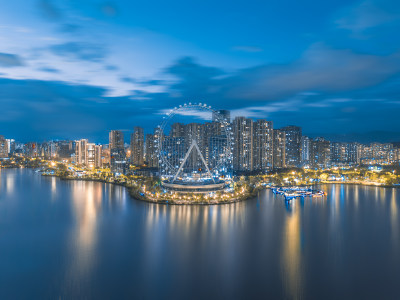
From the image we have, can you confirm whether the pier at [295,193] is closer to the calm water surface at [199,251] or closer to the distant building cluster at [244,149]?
the calm water surface at [199,251]

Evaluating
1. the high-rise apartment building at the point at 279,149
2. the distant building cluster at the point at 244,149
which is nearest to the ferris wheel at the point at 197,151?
the distant building cluster at the point at 244,149

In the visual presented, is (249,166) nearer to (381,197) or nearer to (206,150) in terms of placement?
(206,150)

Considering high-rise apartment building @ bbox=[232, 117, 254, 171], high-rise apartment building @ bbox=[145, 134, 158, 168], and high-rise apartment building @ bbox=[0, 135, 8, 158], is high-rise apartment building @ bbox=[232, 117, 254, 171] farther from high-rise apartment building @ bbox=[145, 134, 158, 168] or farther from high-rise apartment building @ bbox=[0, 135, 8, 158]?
high-rise apartment building @ bbox=[0, 135, 8, 158]

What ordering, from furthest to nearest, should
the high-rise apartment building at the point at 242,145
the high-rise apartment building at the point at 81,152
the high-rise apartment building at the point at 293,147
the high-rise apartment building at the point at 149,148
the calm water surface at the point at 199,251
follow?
the high-rise apartment building at the point at 81,152
the high-rise apartment building at the point at 149,148
the high-rise apartment building at the point at 293,147
the high-rise apartment building at the point at 242,145
the calm water surface at the point at 199,251

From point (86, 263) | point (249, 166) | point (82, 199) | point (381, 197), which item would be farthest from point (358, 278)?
Answer: point (249, 166)

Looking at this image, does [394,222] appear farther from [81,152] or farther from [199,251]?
[81,152]

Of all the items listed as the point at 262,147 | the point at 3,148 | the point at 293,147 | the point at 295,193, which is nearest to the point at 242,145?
the point at 262,147

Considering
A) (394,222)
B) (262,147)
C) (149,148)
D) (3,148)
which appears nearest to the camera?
(394,222)
